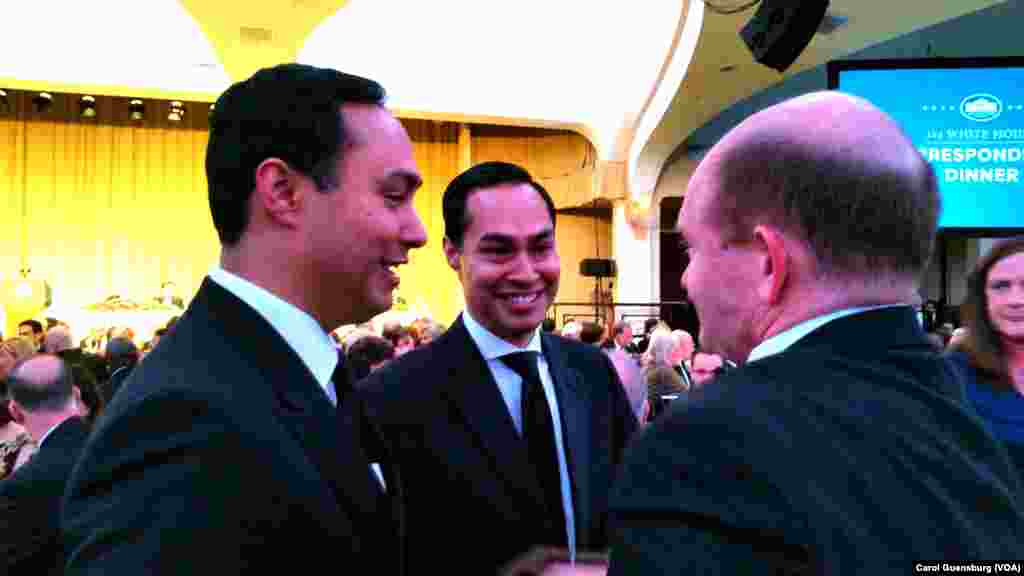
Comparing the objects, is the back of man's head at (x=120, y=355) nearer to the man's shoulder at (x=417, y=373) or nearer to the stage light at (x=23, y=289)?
the man's shoulder at (x=417, y=373)

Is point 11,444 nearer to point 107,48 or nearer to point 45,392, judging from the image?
point 45,392

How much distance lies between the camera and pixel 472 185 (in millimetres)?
1968

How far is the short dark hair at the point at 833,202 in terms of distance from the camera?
2.89ft

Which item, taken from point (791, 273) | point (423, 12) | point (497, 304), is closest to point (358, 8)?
point (423, 12)

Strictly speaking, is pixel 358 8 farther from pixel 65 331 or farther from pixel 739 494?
pixel 739 494

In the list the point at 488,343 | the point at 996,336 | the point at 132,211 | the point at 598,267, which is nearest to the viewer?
the point at 488,343

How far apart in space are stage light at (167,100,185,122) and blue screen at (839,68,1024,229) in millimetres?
13747

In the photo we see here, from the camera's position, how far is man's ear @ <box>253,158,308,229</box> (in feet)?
3.66

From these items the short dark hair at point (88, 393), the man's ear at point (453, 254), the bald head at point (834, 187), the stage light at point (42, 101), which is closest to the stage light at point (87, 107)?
the stage light at point (42, 101)

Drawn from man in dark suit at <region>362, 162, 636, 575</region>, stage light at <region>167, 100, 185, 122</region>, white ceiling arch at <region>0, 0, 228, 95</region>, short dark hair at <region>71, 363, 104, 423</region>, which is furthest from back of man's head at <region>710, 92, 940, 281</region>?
stage light at <region>167, 100, 185, 122</region>

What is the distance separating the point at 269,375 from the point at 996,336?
1899 mm

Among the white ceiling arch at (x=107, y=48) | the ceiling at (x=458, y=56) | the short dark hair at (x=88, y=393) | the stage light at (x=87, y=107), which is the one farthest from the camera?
the stage light at (x=87, y=107)

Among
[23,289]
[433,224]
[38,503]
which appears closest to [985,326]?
[38,503]

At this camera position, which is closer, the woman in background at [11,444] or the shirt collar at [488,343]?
the shirt collar at [488,343]
